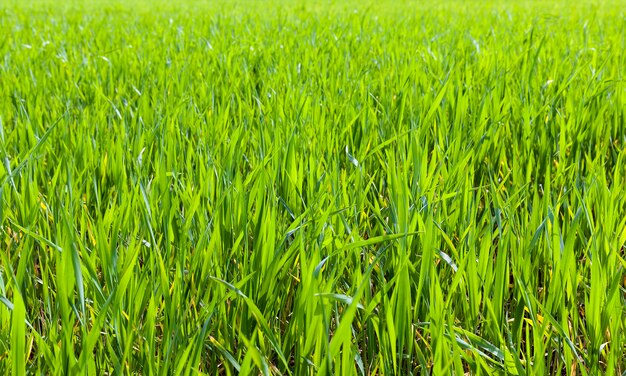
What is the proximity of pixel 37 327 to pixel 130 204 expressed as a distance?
A: 23 cm

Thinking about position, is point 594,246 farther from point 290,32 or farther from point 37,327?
point 290,32

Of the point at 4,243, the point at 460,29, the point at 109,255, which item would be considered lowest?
the point at 460,29

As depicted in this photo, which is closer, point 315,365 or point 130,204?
point 315,365

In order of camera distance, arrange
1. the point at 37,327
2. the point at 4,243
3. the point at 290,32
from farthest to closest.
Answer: the point at 290,32
the point at 4,243
the point at 37,327

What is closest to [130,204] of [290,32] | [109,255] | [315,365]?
[109,255]

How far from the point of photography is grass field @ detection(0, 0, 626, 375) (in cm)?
83

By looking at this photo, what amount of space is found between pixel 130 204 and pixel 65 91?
1340mm

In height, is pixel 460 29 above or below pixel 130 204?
below

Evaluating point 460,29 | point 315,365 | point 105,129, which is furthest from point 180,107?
point 460,29

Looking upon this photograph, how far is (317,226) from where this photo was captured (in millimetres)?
1015

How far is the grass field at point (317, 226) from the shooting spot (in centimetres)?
83

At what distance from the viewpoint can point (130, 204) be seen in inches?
43.9

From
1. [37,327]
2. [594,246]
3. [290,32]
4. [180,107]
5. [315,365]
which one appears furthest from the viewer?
[290,32]

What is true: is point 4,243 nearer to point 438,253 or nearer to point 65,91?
point 438,253
